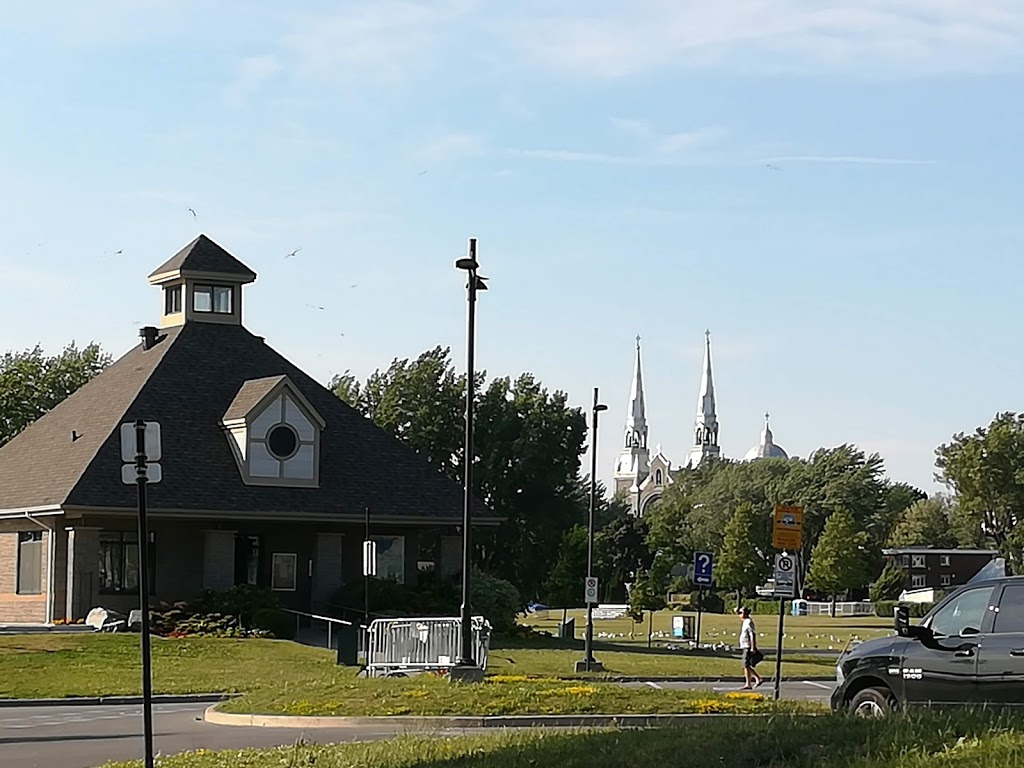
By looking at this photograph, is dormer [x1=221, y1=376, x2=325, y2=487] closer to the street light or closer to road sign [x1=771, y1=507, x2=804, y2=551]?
the street light

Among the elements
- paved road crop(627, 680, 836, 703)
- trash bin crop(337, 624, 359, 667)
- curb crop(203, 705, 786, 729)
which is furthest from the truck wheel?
trash bin crop(337, 624, 359, 667)

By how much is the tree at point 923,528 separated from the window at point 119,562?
88382mm

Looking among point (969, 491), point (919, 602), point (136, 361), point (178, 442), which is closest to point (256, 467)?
point (178, 442)

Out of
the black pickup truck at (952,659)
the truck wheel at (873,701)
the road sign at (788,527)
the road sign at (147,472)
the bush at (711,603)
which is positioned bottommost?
the bush at (711,603)

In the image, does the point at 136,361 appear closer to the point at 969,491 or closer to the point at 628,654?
the point at 628,654

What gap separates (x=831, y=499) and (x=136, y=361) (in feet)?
246

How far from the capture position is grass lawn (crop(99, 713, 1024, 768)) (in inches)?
454

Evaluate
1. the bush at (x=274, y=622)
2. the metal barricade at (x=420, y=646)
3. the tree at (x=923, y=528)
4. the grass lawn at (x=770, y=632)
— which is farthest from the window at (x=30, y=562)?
the tree at (x=923, y=528)

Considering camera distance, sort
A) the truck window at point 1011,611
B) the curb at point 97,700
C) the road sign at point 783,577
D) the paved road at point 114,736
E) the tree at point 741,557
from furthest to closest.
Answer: the tree at point 741,557 < the curb at point 97,700 < the road sign at point 783,577 < the paved road at point 114,736 < the truck window at point 1011,611

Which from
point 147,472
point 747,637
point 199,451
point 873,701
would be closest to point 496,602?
point 199,451

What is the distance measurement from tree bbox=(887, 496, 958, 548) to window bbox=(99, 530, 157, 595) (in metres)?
88.4

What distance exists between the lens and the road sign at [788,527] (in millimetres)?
27125

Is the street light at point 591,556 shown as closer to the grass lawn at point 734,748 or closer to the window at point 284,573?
the window at point 284,573

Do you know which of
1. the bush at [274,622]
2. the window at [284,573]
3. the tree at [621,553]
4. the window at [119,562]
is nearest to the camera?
the bush at [274,622]
